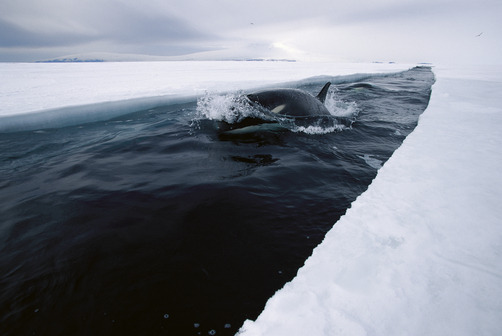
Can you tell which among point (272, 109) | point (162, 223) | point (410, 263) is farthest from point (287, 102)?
point (410, 263)

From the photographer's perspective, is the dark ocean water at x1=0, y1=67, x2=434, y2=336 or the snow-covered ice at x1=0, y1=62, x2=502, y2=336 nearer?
the snow-covered ice at x1=0, y1=62, x2=502, y2=336

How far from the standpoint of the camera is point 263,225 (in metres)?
2.27

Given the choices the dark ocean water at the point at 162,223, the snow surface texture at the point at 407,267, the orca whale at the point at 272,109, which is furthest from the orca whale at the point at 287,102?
the snow surface texture at the point at 407,267

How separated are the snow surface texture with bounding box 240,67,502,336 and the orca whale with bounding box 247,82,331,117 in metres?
3.05

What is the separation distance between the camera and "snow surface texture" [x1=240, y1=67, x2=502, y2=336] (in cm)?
128

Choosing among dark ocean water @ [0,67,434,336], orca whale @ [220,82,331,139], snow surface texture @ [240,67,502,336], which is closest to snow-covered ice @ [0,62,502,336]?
snow surface texture @ [240,67,502,336]

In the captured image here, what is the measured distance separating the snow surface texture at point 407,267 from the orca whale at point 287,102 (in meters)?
3.05

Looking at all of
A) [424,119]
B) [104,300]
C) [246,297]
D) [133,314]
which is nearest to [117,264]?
[104,300]

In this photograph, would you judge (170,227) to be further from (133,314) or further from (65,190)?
(65,190)

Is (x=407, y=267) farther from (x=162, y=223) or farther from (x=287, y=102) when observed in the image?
(x=287, y=102)

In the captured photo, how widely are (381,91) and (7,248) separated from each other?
14.7m

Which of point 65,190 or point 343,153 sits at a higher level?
point 65,190

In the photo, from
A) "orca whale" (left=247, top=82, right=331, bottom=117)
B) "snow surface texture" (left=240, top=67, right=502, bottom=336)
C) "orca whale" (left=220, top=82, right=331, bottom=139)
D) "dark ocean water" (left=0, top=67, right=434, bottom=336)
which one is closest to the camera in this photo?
"snow surface texture" (left=240, top=67, right=502, bottom=336)

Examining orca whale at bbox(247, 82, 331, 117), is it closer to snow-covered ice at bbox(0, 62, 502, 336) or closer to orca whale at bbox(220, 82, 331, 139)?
orca whale at bbox(220, 82, 331, 139)
